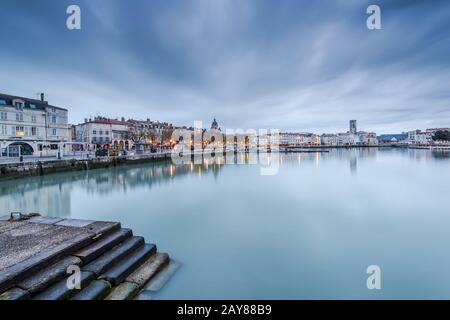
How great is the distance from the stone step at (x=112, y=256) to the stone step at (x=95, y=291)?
6.4 inches

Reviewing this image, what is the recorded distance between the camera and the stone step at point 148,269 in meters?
3.36

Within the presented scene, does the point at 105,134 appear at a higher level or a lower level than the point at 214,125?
lower

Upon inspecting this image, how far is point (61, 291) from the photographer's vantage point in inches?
104

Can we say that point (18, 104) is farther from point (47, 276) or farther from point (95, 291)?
point (95, 291)

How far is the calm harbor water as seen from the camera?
12.6 feet

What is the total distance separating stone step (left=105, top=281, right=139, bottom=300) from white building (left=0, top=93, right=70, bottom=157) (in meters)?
21.4

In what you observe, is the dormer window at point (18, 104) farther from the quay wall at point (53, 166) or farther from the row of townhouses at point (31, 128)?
the quay wall at point (53, 166)

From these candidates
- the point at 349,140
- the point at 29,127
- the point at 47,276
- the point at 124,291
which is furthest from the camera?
the point at 349,140

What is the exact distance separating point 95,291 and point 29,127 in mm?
28729

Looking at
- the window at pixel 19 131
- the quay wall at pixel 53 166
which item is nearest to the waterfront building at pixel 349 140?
the quay wall at pixel 53 166

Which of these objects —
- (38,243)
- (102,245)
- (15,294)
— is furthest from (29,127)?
(15,294)

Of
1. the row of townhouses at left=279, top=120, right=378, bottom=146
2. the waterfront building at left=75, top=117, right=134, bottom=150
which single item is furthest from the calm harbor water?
the row of townhouses at left=279, top=120, right=378, bottom=146
